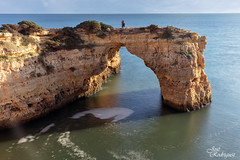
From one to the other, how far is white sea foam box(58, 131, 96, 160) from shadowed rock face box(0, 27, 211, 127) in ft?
20.2

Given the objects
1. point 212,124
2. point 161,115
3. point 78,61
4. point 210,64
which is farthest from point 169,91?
point 210,64

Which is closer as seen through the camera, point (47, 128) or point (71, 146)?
point (71, 146)

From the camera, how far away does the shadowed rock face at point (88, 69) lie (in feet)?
81.6

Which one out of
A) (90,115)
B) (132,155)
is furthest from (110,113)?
(132,155)

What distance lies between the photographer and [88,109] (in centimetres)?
3069

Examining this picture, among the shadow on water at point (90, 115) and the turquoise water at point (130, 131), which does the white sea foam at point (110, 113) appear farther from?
the shadow on water at point (90, 115)

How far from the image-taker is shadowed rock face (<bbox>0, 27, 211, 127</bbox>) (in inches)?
979

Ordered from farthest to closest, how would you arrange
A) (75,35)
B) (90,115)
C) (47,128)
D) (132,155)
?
(75,35) < (90,115) < (47,128) < (132,155)

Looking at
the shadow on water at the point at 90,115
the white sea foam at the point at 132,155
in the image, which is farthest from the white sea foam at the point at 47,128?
the white sea foam at the point at 132,155

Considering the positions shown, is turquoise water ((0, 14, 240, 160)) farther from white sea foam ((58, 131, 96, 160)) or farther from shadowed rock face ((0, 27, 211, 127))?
shadowed rock face ((0, 27, 211, 127))

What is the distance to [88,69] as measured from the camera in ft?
104

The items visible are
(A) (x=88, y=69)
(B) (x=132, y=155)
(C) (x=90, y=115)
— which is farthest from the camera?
(A) (x=88, y=69)

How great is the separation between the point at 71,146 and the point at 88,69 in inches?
528

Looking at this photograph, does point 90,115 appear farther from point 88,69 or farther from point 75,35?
point 75,35
